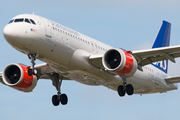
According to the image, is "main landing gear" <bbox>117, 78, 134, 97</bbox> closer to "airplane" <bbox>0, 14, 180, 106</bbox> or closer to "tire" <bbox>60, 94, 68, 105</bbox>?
"airplane" <bbox>0, 14, 180, 106</bbox>

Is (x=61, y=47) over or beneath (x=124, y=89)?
over

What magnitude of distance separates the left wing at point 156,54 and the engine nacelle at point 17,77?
10843 millimetres

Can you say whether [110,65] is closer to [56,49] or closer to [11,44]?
[56,49]

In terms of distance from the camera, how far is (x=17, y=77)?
35281 millimetres

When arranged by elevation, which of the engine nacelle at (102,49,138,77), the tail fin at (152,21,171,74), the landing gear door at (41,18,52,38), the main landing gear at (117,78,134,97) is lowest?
the main landing gear at (117,78,134,97)

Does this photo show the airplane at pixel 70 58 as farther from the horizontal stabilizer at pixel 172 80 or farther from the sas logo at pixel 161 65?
the sas logo at pixel 161 65

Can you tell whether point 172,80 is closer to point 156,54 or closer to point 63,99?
point 156,54

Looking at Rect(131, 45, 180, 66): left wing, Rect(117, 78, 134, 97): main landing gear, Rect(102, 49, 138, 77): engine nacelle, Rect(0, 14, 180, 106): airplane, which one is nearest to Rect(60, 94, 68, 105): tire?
Rect(0, 14, 180, 106): airplane

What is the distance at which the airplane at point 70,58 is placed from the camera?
90.1 ft

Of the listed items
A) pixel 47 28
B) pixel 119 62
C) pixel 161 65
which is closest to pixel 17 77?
pixel 47 28

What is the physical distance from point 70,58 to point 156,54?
742cm

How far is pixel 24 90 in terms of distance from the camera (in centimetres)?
3638

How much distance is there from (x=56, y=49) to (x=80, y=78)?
4963mm

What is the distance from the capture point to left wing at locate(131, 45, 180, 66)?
3007 cm
